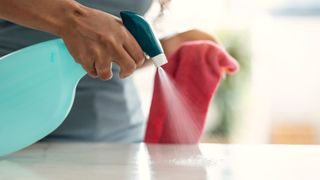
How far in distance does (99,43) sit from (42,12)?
0.07 meters

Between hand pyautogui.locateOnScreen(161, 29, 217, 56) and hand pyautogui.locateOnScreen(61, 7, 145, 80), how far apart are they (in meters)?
0.34

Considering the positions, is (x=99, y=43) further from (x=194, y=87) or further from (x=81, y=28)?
(x=194, y=87)

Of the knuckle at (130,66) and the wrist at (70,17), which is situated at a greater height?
the wrist at (70,17)

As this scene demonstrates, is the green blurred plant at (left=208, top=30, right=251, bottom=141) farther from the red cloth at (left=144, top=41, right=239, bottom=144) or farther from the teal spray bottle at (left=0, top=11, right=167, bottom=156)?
the teal spray bottle at (left=0, top=11, right=167, bottom=156)

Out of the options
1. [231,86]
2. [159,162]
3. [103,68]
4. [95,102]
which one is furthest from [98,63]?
[231,86]

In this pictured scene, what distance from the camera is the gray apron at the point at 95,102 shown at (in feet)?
2.65

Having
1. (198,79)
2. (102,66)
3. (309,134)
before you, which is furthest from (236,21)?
(102,66)

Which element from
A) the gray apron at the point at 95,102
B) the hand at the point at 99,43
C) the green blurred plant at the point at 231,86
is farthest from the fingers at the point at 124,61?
the green blurred plant at the point at 231,86

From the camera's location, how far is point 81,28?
57 cm

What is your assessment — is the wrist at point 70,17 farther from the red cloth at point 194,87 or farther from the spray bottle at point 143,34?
the red cloth at point 194,87

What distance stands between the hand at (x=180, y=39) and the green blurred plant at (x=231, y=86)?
47.7 inches

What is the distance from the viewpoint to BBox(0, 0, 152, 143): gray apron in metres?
0.81

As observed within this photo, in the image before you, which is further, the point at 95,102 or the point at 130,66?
the point at 95,102

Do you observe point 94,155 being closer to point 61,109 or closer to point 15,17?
point 61,109
